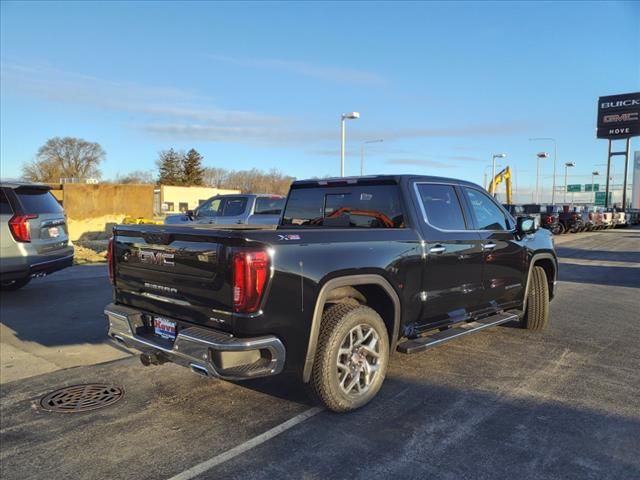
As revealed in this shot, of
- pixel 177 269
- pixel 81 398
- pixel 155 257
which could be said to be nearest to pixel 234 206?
pixel 81 398

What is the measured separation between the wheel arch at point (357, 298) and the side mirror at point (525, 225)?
A: 94.9 inches

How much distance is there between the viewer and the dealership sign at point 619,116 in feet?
201

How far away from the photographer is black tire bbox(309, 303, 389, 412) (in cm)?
379

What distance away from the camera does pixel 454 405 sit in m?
4.18

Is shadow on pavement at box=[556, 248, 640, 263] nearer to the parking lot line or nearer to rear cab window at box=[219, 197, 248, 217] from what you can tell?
rear cab window at box=[219, 197, 248, 217]

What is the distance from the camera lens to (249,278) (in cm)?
338

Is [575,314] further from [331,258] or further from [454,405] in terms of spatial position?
[331,258]

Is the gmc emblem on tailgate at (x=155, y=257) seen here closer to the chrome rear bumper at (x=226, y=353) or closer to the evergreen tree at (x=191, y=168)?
the chrome rear bumper at (x=226, y=353)

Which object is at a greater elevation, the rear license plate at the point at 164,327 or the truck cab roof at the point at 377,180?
the truck cab roof at the point at 377,180

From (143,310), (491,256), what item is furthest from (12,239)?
(491,256)

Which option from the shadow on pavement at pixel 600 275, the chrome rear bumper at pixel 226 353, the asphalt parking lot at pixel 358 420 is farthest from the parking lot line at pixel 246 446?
the shadow on pavement at pixel 600 275

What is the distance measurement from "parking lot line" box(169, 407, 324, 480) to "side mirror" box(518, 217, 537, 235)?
330 centimetres

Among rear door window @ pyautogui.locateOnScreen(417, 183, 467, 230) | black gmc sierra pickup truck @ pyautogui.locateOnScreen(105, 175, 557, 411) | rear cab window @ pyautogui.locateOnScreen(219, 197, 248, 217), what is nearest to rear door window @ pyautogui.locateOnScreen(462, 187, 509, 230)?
black gmc sierra pickup truck @ pyautogui.locateOnScreen(105, 175, 557, 411)

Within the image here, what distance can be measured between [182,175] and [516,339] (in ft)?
259
